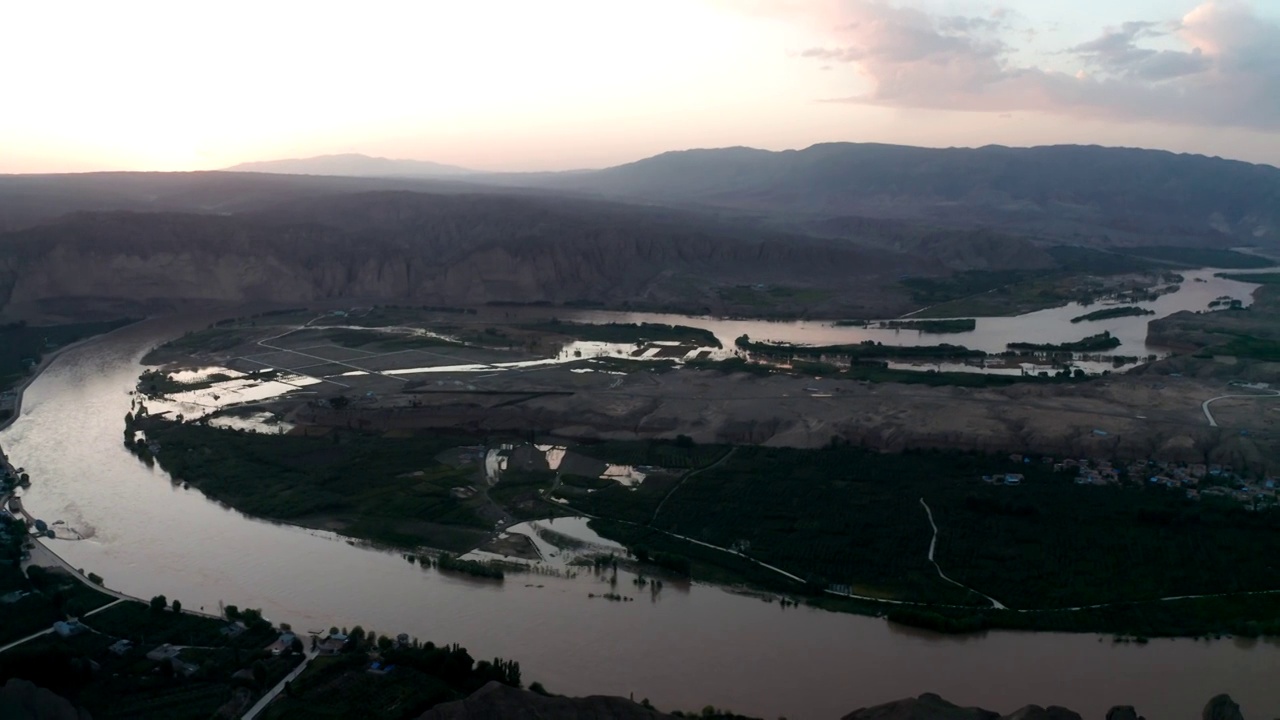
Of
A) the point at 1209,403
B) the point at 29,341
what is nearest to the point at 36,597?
the point at 29,341

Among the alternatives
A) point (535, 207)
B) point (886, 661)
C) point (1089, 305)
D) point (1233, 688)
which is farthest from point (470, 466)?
point (535, 207)

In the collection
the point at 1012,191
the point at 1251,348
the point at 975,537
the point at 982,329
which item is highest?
the point at 1012,191

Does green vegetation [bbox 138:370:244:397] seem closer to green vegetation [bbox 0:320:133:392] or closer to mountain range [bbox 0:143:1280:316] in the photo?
green vegetation [bbox 0:320:133:392]

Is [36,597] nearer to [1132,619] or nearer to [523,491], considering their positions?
[523,491]

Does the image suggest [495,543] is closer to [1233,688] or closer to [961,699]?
[961,699]

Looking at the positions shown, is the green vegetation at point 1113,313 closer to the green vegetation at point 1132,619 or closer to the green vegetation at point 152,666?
the green vegetation at point 1132,619

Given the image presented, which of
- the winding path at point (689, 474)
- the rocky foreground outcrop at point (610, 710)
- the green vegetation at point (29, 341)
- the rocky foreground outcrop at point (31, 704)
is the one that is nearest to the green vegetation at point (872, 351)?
the winding path at point (689, 474)
